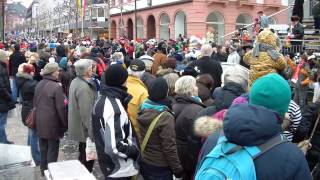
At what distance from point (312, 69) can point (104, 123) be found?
10.0m

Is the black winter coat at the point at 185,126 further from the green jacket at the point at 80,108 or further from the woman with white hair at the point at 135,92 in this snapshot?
the green jacket at the point at 80,108

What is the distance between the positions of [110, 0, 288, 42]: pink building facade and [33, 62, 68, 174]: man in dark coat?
25985 millimetres

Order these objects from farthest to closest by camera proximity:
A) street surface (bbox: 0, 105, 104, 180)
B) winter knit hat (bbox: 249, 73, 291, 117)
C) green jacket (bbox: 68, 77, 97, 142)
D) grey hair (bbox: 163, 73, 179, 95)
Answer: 1. grey hair (bbox: 163, 73, 179, 95)
2. green jacket (bbox: 68, 77, 97, 142)
3. street surface (bbox: 0, 105, 104, 180)
4. winter knit hat (bbox: 249, 73, 291, 117)

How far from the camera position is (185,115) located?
4.90 metres

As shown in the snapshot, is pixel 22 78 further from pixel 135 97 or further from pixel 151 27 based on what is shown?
pixel 151 27

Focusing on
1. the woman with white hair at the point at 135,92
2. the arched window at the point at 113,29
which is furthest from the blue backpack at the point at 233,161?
the arched window at the point at 113,29

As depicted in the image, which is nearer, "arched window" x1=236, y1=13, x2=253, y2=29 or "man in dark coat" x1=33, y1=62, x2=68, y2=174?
"man in dark coat" x1=33, y1=62, x2=68, y2=174

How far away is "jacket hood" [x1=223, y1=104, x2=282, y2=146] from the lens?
217 centimetres

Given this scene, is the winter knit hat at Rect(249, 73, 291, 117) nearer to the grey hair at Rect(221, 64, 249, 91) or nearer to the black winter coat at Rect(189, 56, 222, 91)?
the grey hair at Rect(221, 64, 249, 91)

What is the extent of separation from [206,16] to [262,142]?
110 ft

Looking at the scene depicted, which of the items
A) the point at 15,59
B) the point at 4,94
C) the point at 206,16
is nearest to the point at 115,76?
the point at 4,94

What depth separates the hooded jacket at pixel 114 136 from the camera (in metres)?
4.37

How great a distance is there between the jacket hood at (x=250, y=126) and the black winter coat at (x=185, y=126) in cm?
253

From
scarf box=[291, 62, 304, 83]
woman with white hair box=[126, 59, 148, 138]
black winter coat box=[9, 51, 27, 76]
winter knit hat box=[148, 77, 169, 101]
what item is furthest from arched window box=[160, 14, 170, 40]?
winter knit hat box=[148, 77, 169, 101]
